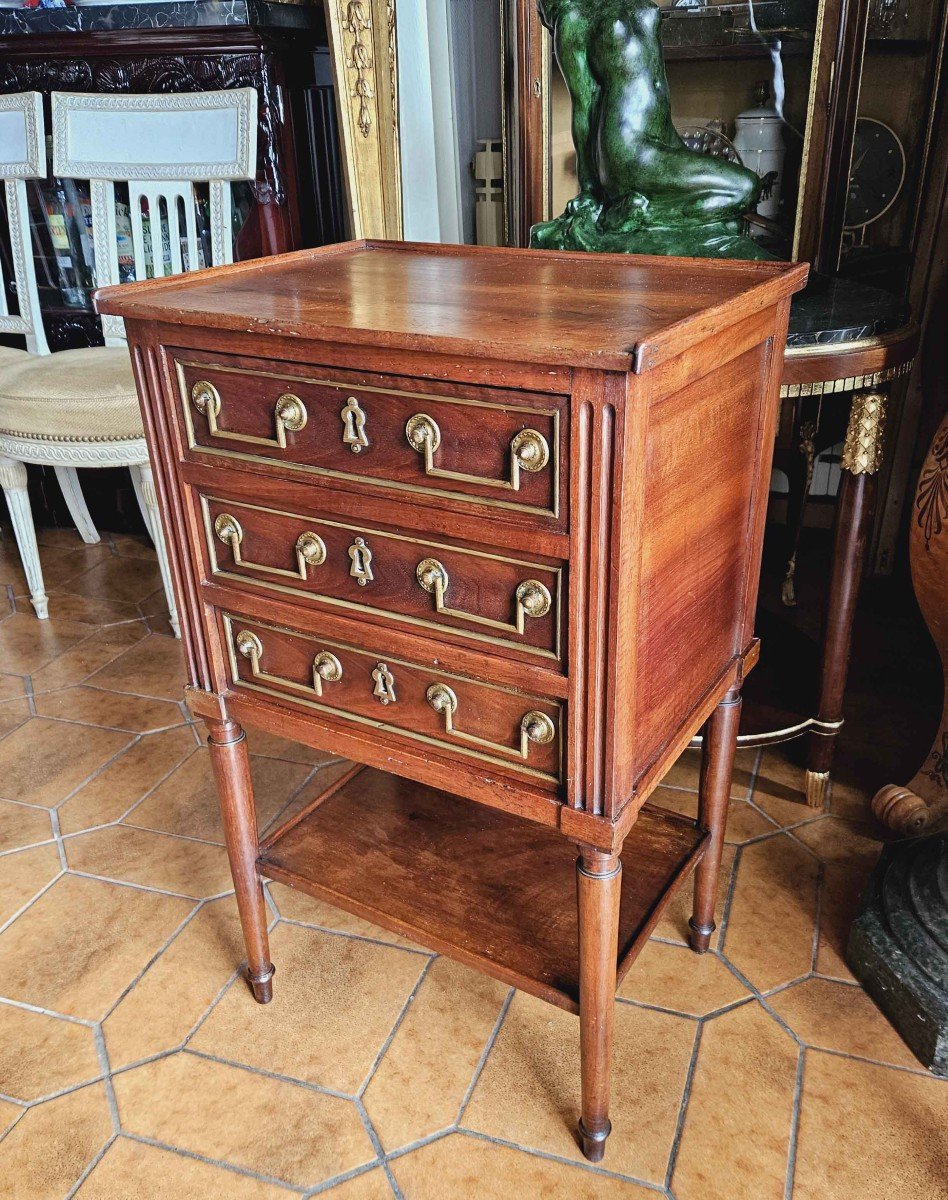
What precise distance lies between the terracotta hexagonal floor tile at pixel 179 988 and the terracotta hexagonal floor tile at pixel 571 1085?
447mm

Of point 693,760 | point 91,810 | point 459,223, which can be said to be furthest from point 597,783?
point 459,223

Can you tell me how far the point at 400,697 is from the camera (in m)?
1.34

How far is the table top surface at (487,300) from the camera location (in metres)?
1.05

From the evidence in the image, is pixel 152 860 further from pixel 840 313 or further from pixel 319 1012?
pixel 840 313

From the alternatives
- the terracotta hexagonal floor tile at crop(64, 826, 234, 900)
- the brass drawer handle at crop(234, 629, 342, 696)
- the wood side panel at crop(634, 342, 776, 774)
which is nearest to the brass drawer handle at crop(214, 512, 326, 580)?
the brass drawer handle at crop(234, 629, 342, 696)

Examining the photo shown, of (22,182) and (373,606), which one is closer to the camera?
(373,606)

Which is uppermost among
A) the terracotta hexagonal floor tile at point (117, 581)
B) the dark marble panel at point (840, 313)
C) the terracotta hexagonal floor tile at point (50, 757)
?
the dark marble panel at point (840, 313)

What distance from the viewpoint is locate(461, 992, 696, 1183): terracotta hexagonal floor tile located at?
1506mm

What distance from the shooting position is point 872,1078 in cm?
159

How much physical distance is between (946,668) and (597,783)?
3.52 ft

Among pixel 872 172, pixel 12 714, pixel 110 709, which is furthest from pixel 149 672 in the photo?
pixel 872 172

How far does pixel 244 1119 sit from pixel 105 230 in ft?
8.30

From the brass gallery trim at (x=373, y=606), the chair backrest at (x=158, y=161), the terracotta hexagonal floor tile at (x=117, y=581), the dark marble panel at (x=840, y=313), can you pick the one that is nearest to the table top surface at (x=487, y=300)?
the brass gallery trim at (x=373, y=606)

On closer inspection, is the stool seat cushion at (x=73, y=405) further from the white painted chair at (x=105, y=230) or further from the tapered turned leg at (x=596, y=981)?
the tapered turned leg at (x=596, y=981)
